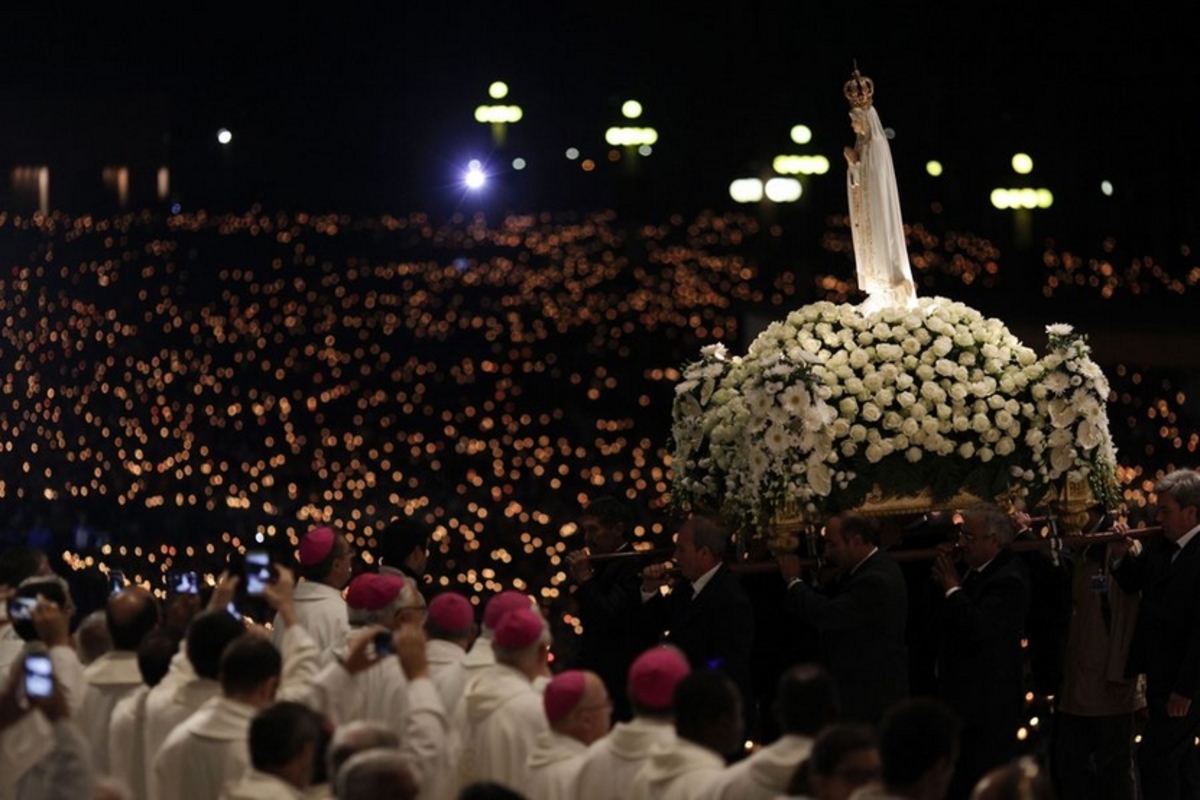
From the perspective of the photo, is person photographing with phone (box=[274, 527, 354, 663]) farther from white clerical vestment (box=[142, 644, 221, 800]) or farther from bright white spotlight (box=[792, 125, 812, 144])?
bright white spotlight (box=[792, 125, 812, 144])

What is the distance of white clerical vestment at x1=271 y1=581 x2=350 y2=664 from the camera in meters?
12.2

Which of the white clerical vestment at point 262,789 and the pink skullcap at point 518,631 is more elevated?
the pink skullcap at point 518,631

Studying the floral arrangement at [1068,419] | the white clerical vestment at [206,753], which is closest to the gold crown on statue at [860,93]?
the floral arrangement at [1068,419]

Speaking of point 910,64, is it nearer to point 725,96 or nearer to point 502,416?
point 725,96

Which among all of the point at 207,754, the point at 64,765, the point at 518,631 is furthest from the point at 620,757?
the point at 64,765

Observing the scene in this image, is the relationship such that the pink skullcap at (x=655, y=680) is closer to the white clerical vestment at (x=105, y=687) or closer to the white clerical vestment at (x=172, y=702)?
the white clerical vestment at (x=172, y=702)

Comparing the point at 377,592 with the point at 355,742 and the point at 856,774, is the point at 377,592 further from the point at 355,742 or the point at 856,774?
the point at 856,774

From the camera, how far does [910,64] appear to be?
31484 mm

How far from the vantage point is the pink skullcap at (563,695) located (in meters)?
9.15

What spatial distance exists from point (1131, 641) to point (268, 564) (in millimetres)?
4754

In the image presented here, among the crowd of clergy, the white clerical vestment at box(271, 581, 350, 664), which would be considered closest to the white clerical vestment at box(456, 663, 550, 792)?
the crowd of clergy

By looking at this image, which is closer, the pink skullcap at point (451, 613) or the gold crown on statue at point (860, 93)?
the pink skullcap at point (451, 613)

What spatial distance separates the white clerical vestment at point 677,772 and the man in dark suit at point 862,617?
3664mm

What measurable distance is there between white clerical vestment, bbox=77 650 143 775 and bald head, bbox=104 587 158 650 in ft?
0.20
